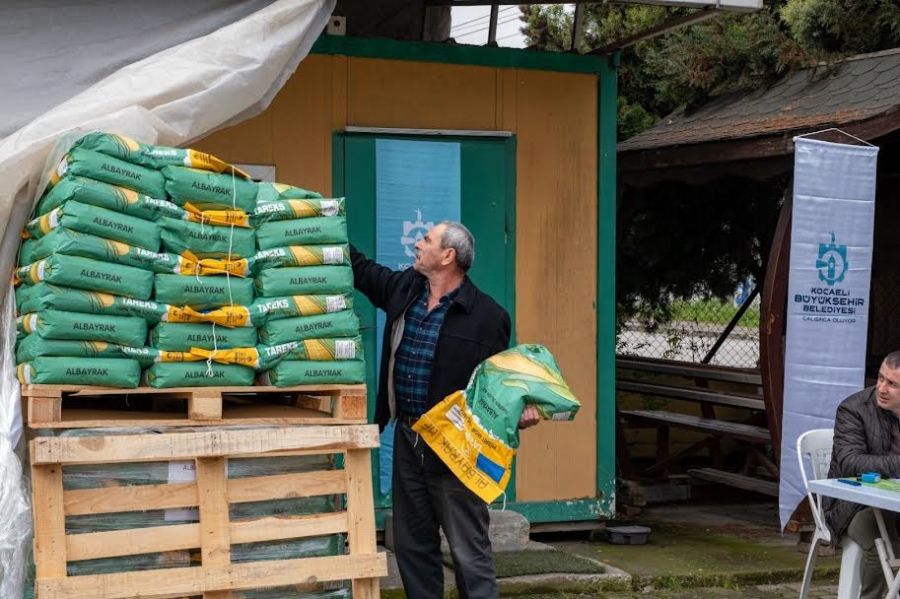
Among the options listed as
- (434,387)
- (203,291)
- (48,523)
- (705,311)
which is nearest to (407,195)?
(434,387)

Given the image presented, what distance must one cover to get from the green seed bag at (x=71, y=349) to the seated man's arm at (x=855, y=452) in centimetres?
325

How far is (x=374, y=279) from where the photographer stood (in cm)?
586

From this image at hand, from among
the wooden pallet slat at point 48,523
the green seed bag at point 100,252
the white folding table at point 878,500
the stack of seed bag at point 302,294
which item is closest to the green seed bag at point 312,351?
the stack of seed bag at point 302,294

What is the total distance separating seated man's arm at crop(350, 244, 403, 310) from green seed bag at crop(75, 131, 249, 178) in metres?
1.10

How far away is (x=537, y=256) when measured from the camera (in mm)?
7898

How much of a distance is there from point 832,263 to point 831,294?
0.20 m

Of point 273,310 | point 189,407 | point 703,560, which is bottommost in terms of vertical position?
point 703,560

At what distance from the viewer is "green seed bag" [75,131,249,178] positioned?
4.61 meters

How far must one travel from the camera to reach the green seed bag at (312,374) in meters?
4.91

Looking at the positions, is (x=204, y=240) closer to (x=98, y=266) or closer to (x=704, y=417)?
(x=98, y=266)

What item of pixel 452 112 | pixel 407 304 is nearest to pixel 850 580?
pixel 407 304

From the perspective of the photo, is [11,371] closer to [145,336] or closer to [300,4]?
[145,336]

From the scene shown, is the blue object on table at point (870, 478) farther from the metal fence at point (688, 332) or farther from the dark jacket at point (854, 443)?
the metal fence at point (688, 332)

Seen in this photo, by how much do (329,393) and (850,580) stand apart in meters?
2.62
